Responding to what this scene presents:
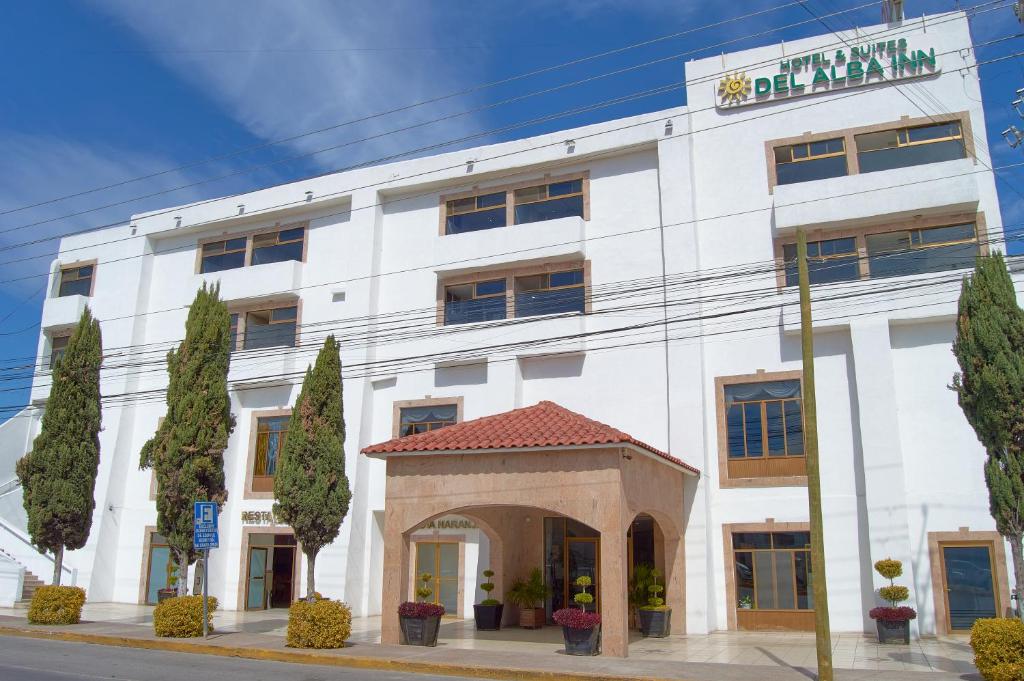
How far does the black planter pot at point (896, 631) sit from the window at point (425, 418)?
12.3m

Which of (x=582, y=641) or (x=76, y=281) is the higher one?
(x=76, y=281)

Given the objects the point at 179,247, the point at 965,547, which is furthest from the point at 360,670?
the point at 179,247

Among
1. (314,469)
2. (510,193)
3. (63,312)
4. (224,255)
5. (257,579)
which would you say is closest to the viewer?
(314,469)

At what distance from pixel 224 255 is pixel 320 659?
1812 cm

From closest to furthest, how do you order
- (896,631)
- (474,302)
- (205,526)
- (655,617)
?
(205,526) < (896,631) < (655,617) < (474,302)

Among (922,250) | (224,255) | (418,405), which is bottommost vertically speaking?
(418,405)

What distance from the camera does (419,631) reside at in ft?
58.7

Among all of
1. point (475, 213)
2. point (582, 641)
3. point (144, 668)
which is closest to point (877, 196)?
point (475, 213)

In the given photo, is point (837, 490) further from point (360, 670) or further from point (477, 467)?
point (360, 670)

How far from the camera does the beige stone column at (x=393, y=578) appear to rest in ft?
59.4

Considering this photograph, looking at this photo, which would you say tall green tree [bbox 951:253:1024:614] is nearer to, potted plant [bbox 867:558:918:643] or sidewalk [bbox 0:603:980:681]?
sidewalk [bbox 0:603:980:681]

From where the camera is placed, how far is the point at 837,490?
21.0m

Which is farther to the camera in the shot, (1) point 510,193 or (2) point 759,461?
(1) point 510,193

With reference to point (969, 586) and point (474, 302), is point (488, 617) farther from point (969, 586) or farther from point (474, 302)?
point (969, 586)
